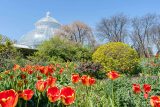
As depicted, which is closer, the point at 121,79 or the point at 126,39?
the point at 121,79

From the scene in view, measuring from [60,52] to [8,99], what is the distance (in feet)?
81.0

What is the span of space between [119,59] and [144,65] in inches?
50.9

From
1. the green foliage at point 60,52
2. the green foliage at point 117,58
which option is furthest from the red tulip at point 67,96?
the green foliage at point 60,52

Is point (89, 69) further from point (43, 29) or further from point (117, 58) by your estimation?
point (43, 29)

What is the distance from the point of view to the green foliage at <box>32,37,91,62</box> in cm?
2661

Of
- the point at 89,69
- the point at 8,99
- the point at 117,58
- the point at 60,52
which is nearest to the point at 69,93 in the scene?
the point at 8,99

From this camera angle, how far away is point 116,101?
5383 millimetres

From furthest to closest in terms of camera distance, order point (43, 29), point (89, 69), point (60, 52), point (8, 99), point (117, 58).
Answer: point (43, 29) < point (60, 52) < point (117, 58) < point (89, 69) < point (8, 99)

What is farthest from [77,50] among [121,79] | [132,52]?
[121,79]

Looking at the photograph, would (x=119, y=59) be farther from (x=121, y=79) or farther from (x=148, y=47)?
(x=148, y=47)

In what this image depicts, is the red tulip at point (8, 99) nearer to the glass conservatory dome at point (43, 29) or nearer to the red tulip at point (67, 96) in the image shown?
the red tulip at point (67, 96)

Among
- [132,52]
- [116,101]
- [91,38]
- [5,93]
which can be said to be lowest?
[116,101]

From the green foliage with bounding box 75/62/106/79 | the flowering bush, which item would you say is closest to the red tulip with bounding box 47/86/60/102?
the flowering bush

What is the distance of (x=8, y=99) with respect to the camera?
244cm
